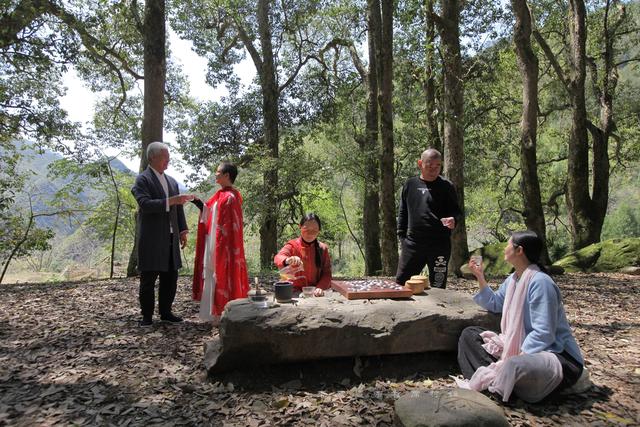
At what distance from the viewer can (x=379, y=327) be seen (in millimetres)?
3529

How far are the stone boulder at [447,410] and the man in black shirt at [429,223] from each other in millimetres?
1887

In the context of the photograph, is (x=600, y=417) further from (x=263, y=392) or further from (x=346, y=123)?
(x=346, y=123)

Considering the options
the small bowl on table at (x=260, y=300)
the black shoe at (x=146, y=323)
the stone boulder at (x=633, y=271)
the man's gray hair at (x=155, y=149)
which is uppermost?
the man's gray hair at (x=155, y=149)

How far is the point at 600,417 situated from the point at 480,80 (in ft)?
50.2

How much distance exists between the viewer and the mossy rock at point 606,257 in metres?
10.0

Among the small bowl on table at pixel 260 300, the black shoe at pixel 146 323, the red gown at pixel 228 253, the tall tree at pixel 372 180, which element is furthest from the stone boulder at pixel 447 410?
the tall tree at pixel 372 180

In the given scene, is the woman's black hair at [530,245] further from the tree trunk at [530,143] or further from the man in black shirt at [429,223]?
the tree trunk at [530,143]

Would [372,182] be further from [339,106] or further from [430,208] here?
[430,208]

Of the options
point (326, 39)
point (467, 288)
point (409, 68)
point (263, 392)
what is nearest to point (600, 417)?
point (263, 392)

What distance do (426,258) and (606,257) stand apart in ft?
27.1

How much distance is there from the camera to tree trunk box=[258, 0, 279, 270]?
13711mm

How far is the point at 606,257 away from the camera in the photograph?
10.3 metres

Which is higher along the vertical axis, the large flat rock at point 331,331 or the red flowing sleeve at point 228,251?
the red flowing sleeve at point 228,251

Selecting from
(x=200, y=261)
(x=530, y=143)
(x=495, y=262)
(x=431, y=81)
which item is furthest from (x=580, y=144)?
(x=200, y=261)
